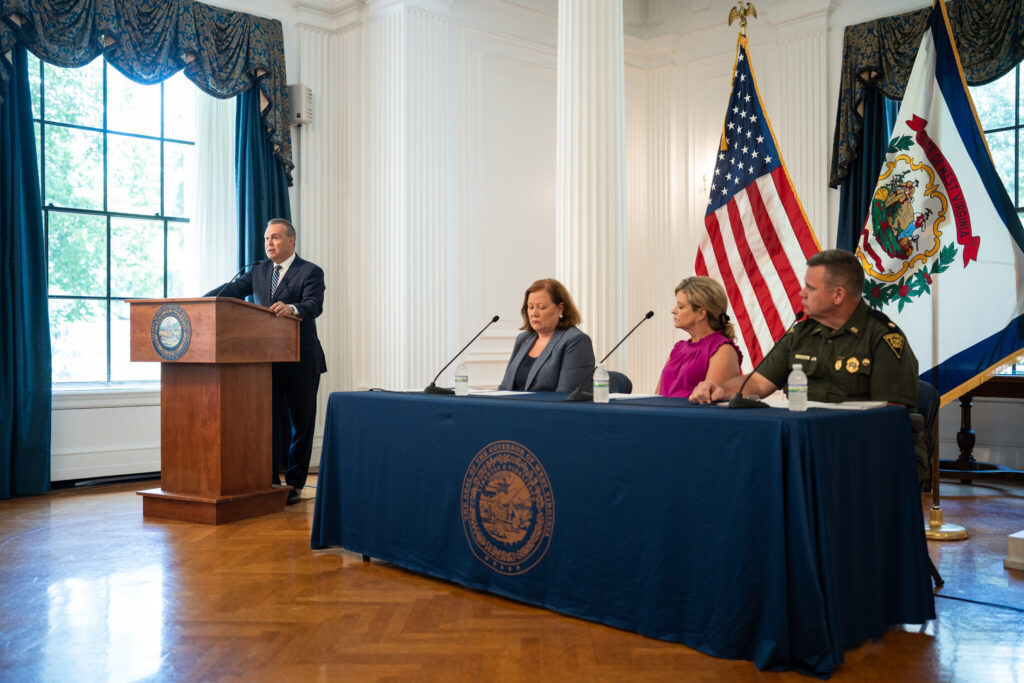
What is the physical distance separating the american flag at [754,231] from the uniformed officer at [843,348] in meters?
1.43

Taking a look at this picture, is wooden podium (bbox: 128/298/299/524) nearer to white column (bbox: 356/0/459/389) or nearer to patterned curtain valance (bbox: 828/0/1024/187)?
white column (bbox: 356/0/459/389)

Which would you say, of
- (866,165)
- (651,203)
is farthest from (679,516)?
(651,203)

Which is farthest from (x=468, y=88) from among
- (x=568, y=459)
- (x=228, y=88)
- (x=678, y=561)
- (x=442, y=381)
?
(x=678, y=561)

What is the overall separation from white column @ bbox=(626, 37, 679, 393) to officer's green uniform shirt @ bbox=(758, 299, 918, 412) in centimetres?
477

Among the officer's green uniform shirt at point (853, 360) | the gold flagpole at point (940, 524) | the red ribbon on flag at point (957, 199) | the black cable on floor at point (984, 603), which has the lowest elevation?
the black cable on floor at point (984, 603)

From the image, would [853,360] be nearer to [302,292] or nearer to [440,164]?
[302,292]

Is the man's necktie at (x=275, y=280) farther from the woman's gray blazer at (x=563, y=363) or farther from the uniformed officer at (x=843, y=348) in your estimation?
the uniformed officer at (x=843, y=348)

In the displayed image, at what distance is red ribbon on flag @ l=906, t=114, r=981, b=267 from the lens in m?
4.17

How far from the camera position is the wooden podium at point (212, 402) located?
445cm

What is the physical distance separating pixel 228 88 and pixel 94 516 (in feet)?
9.78

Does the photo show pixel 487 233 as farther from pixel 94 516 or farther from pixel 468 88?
pixel 94 516

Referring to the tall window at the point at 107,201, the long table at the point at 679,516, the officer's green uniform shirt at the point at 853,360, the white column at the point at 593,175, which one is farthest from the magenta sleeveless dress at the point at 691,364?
the tall window at the point at 107,201

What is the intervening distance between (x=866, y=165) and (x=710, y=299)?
11.5ft

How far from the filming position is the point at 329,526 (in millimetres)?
3820
